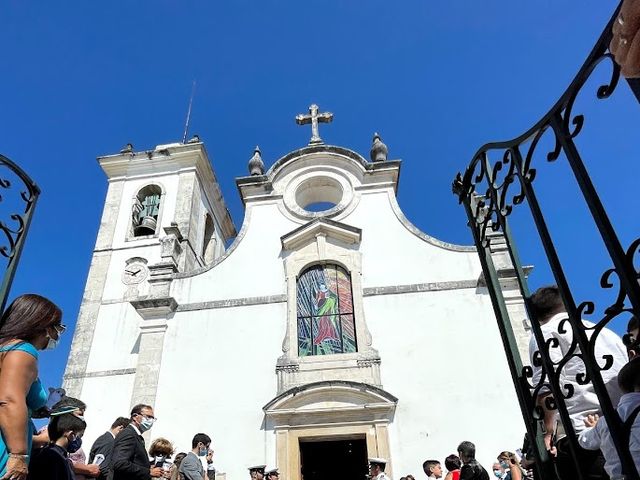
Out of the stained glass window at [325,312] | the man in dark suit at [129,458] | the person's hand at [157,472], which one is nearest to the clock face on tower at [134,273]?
the stained glass window at [325,312]

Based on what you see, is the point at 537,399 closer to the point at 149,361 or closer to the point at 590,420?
the point at 590,420

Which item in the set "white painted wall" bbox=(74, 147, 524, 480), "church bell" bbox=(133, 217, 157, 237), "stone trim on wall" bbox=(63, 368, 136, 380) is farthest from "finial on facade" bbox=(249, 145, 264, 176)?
"stone trim on wall" bbox=(63, 368, 136, 380)

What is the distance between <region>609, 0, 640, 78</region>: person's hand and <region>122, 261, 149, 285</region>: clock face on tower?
1319cm

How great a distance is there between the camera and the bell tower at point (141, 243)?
1152 cm

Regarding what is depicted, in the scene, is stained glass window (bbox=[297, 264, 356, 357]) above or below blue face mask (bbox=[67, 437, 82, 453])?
above

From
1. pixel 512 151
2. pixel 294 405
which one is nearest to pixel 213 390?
pixel 294 405

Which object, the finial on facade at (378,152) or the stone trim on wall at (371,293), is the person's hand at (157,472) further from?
the finial on facade at (378,152)

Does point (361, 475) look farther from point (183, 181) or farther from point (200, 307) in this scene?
point (183, 181)

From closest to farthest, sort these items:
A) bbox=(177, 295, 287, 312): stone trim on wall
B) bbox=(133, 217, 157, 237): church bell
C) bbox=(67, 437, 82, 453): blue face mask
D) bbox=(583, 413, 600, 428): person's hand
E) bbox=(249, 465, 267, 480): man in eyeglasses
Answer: bbox=(583, 413, 600, 428): person's hand → bbox=(67, 437, 82, 453): blue face mask → bbox=(249, 465, 267, 480): man in eyeglasses → bbox=(177, 295, 287, 312): stone trim on wall → bbox=(133, 217, 157, 237): church bell

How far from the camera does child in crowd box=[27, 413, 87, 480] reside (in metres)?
2.72

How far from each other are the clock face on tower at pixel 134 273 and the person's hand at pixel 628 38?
43.3 ft

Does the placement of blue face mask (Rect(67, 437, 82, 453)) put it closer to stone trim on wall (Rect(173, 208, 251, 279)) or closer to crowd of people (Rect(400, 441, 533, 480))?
crowd of people (Rect(400, 441, 533, 480))

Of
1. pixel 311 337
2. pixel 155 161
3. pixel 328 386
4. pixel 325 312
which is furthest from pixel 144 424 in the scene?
pixel 155 161

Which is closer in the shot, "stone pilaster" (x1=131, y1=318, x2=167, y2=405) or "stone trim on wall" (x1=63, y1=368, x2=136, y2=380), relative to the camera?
"stone pilaster" (x1=131, y1=318, x2=167, y2=405)
